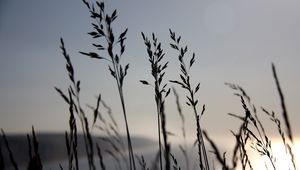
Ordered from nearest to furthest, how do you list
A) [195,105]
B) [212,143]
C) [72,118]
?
[212,143]
[72,118]
[195,105]

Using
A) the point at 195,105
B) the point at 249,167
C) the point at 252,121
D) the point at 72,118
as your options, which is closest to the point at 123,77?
the point at 195,105

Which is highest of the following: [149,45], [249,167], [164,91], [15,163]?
Answer: [149,45]

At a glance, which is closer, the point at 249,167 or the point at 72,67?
the point at 72,67

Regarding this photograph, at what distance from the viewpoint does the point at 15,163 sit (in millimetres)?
1938

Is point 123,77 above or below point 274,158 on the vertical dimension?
above

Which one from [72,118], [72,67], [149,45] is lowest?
[72,118]

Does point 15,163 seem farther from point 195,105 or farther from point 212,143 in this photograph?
point 195,105

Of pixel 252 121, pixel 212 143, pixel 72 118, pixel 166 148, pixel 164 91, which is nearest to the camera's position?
pixel 212 143

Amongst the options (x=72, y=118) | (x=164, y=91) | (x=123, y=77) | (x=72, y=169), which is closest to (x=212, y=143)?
(x=72, y=118)

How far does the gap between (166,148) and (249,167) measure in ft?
5.23

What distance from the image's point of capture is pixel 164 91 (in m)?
2.60

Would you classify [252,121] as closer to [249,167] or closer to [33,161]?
[249,167]

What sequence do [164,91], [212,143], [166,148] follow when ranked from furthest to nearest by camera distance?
1. [164,91]
2. [166,148]
3. [212,143]

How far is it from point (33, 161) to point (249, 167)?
207cm
